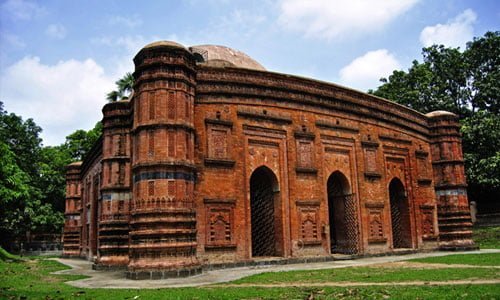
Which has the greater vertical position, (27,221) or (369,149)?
Result: (369,149)

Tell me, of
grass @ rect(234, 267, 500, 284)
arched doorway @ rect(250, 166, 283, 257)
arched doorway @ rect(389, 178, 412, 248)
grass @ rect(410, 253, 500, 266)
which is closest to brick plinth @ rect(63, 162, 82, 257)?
arched doorway @ rect(250, 166, 283, 257)

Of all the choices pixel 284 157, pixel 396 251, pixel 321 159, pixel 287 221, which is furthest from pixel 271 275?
pixel 396 251

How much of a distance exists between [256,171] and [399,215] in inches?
304

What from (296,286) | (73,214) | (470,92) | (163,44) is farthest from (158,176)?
(470,92)

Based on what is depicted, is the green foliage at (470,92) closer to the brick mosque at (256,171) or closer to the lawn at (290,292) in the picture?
the brick mosque at (256,171)

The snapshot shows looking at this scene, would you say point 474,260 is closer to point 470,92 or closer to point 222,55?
point 222,55

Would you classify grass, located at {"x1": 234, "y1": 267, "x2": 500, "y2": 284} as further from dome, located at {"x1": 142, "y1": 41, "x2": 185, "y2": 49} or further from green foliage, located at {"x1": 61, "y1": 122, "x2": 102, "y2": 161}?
green foliage, located at {"x1": 61, "y1": 122, "x2": 102, "y2": 161}

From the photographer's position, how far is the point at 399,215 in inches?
784

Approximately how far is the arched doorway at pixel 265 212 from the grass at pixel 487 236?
12480 millimetres

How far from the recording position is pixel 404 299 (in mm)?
7000

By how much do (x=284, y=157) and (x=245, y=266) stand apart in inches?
159

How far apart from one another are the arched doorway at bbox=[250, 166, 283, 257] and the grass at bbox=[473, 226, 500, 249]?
12.5 meters

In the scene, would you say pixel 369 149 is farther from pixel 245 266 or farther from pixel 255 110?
pixel 245 266

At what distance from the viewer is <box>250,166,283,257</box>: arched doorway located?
51.3ft
